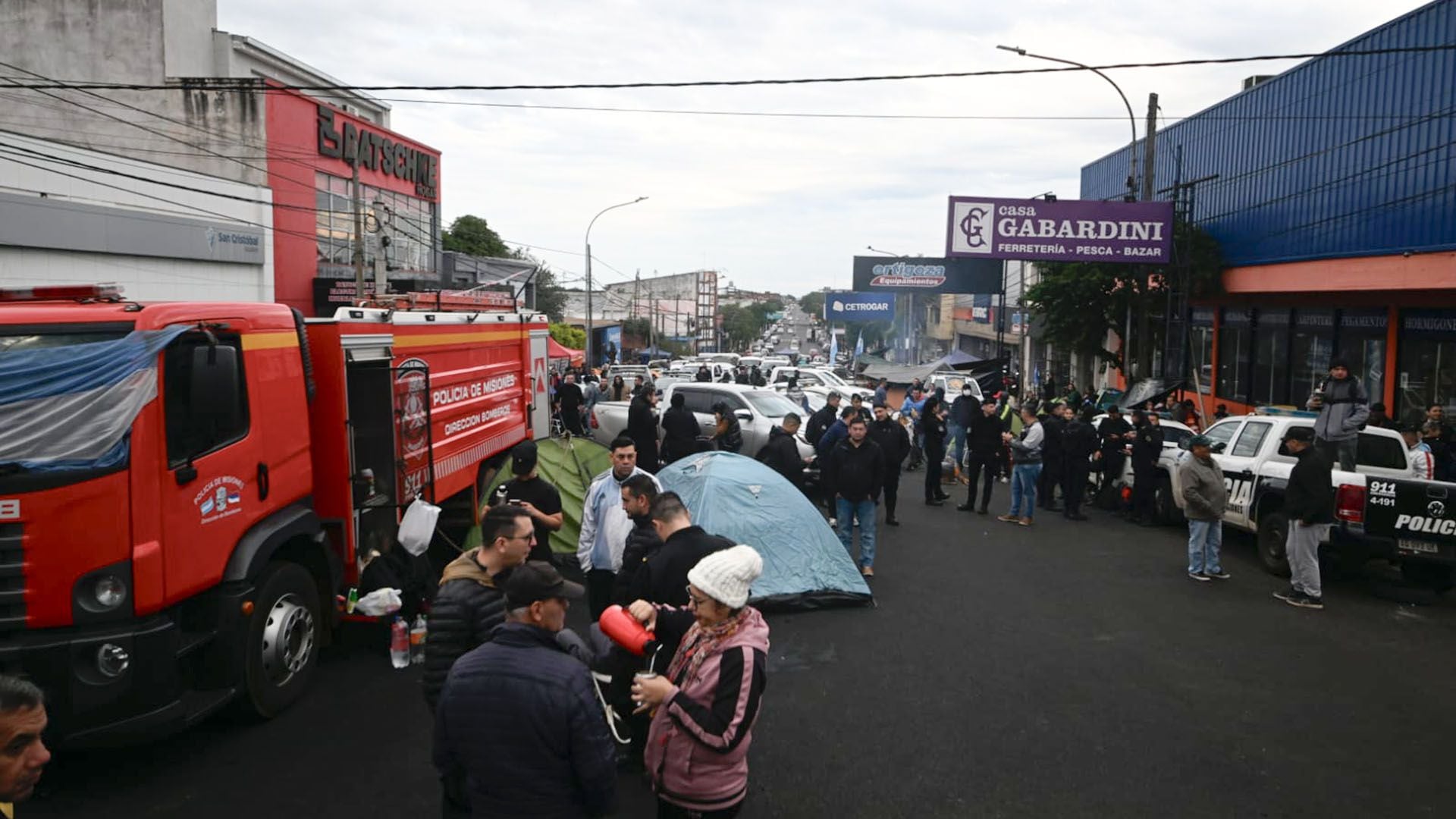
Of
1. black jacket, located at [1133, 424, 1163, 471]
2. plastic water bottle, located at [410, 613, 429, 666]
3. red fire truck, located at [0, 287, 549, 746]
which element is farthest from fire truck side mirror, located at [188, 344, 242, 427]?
black jacket, located at [1133, 424, 1163, 471]

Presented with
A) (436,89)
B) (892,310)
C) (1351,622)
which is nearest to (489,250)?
(892,310)

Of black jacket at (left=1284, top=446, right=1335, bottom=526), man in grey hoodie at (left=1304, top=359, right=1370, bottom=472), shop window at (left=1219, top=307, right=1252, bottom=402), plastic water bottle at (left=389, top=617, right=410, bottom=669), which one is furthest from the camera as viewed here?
shop window at (left=1219, top=307, right=1252, bottom=402)

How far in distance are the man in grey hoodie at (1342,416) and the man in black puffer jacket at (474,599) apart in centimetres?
939

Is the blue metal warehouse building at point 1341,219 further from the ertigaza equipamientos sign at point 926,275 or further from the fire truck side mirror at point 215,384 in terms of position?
the ertigaza equipamientos sign at point 926,275

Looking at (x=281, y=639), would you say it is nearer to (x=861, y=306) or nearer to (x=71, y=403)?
(x=71, y=403)

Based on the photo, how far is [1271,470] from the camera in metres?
10.9

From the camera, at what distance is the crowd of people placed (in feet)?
10.3

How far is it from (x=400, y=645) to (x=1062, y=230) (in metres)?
17.2

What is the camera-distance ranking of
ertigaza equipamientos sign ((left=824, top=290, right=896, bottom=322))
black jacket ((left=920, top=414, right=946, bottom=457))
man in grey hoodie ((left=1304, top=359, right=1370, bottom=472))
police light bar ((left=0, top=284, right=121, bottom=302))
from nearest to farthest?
police light bar ((left=0, top=284, right=121, bottom=302)) → man in grey hoodie ((left=1304, top=359, right=1370, bottom=472)) → black jacket ((left=920, top=414, right=946, bottom=457)) → ertigaza equipamientos sign ((left=824, top=290, right=896, bottom=322))

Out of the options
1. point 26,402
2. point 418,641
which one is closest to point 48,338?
point 26,402

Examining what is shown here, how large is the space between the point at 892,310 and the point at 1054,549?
5555 centimetres

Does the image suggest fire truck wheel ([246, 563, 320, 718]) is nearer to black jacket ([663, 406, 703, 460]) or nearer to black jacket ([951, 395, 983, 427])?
black jacket ([663, 406, 703, 460])

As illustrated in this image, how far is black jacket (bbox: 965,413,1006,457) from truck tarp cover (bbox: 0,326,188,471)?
37.0ft

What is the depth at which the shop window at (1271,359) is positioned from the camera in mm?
23203
